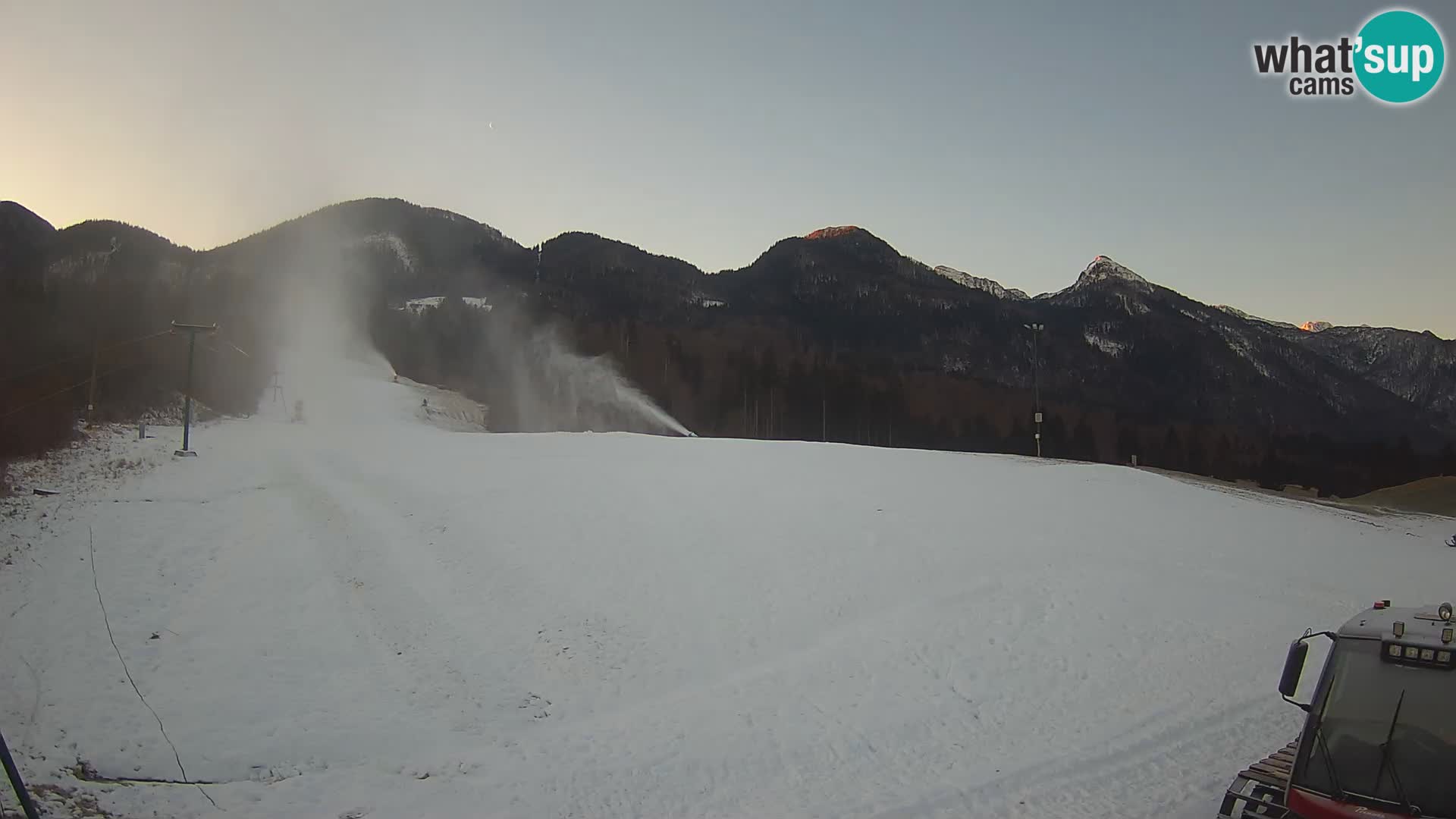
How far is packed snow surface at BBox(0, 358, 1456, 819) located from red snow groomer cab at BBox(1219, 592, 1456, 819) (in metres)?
2.09

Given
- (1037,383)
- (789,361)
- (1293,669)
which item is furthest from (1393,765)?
(789,361)

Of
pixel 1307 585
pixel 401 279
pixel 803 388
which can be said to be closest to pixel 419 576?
pixel 1307 585

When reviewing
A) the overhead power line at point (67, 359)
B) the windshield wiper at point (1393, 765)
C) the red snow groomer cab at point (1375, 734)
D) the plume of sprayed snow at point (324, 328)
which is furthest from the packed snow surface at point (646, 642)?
the plume of sprayed snow at point (324, 328)

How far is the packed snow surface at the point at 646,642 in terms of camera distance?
8.70 m

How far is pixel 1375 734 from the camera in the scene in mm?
5969

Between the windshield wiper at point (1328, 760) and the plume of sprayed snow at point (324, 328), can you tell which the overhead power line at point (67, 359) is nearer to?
the plume of sprayed snow at point (324, 328)

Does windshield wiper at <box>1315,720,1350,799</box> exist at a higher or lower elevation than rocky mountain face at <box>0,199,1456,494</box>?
lower

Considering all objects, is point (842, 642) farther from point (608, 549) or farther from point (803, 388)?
point (803, 388)

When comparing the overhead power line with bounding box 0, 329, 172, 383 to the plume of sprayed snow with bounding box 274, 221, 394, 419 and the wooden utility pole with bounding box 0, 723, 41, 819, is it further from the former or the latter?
the wooden utility pole with bounding box 0, 723, 41, 819

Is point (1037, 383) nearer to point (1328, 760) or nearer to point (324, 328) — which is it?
point (1328, 760)

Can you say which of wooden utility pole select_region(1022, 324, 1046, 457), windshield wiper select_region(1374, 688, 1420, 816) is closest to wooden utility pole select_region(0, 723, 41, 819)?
windshield wiper select_region(1374, 688, 1420, 816)

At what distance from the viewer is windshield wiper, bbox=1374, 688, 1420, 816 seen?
220 inches

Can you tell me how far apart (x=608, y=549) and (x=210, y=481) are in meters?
13.5

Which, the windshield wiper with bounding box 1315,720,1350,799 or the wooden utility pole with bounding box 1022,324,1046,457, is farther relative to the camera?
the wooden utility pole with bounding box 1022,324,1046,457
